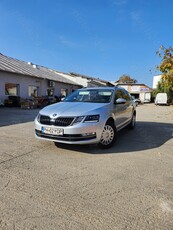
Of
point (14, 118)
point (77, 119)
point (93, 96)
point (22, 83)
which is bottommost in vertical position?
point (14, 118)

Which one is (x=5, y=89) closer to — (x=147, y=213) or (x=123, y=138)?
(x=123, y=138)

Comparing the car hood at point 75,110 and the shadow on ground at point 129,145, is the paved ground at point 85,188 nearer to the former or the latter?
the shadow on ground at point 129,145

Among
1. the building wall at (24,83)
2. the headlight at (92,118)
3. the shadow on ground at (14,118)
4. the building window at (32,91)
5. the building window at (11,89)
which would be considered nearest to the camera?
the headlight at (92,118)

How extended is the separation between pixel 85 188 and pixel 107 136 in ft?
7.03

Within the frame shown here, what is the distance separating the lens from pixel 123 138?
6.27 metres

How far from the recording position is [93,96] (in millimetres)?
5789

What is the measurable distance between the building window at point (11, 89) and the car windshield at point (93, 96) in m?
12.7

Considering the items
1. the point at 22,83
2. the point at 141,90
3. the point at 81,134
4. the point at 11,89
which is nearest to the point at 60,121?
the point at 81,134

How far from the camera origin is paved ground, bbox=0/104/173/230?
2.21m

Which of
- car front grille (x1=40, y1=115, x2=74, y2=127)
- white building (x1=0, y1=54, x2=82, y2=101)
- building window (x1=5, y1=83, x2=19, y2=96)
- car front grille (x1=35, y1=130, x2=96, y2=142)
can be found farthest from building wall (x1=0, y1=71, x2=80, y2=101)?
car front grille (x1=35, y1=130, x2=96, y2=142)

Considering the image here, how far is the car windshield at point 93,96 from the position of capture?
553 cm

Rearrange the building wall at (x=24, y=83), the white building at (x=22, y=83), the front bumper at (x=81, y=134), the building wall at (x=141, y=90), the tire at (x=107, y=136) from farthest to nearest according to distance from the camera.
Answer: the building wall at (x=141, y=90) → the white building at (x=22, y=83) → the building wall at (x=24, y=83) → the tire at (x=107, y=136) → the front bumper at (x=81, y=134)

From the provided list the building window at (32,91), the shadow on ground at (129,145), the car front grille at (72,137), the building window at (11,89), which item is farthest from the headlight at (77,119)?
the building window at (32,91)

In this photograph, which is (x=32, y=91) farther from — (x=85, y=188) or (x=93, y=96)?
(x=85, y=188)
